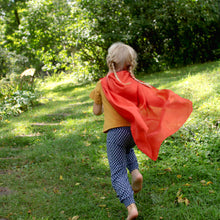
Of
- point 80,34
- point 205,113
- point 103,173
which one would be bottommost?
point 103,173

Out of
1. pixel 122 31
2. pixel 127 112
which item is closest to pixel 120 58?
pixel 127 112

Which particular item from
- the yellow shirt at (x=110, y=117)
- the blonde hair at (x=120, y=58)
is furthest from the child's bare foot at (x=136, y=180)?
the blonde hair at (x=120, y=58)

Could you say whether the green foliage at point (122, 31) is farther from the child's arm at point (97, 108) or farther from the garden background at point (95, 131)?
the child's arm at point (97, 108)

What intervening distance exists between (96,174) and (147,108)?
5.98ft

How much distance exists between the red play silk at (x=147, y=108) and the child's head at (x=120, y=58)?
0.08 meters

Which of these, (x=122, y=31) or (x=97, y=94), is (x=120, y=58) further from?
(x=122, y=31)

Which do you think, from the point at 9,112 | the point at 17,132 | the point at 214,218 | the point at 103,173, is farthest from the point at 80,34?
the point at 214,218

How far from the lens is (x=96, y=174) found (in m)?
4.05

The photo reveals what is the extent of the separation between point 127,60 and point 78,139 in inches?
126

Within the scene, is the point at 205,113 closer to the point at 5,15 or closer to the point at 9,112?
the point at 9,112

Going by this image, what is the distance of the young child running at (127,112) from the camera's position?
2.53 m

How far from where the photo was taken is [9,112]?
27.5 ft

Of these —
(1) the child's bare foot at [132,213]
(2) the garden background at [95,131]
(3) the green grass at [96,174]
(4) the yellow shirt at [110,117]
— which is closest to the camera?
(1) the child's bare foot at [132,213]

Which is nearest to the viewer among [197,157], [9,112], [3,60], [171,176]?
[171,176]
